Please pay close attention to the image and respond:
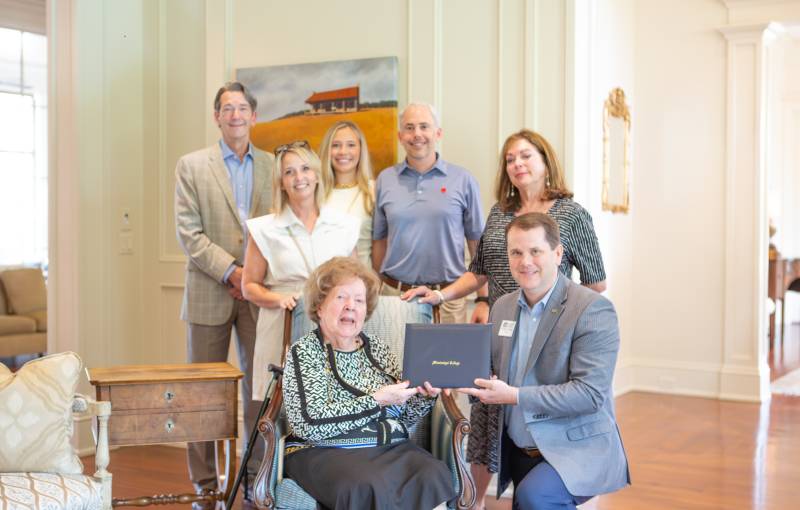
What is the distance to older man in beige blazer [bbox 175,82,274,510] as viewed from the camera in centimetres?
458

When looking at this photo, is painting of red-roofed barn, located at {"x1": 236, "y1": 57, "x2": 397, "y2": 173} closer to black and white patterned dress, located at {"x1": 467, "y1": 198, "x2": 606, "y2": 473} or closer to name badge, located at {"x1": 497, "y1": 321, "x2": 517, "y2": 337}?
black and white patterned dress, located at {"x1": 467, "y1": 198, "x2": 606, "y2": 473}

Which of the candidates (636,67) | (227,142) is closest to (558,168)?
(227,142)

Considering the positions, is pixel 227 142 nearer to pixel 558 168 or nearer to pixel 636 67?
pixel 558 168

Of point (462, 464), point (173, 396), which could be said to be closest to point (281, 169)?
point (173, 396)

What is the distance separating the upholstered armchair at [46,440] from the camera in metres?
3.03

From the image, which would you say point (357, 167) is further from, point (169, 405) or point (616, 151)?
Answer: point (616, 151)

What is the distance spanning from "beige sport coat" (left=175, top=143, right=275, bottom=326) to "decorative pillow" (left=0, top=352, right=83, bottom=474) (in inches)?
54.7

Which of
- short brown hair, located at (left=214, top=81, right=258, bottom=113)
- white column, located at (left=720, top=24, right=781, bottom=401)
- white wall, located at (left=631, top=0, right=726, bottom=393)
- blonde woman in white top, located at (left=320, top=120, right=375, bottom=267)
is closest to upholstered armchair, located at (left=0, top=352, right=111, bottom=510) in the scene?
blonde woman in white top, located at (left=320, top=120, right=375, bottom=267)

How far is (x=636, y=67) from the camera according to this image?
24.4ft

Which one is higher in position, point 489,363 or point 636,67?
point 636,67

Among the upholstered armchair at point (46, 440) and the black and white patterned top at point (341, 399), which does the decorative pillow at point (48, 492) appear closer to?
the upholstered armchair at point (46, 440)

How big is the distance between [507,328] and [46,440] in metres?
1.60

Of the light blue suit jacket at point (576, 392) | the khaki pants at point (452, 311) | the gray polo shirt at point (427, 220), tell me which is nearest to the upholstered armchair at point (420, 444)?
the light blue suit jacket at point (576, 392)

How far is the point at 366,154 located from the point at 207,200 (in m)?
0.87
